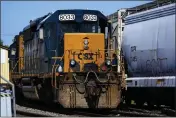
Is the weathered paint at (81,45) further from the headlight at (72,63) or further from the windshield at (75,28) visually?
the windshield at (75,28)

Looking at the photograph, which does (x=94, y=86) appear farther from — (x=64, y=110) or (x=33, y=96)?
(x=33, y=96)

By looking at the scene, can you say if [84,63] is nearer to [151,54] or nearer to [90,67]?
[90,67]

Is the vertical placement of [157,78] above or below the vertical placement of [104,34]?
below

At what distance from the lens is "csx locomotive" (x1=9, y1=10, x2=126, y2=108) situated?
46.7 ft

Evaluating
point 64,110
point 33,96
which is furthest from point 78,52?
point 33,96

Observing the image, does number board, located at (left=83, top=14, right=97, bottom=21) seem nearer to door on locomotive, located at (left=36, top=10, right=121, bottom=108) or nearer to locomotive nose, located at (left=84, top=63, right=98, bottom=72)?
door on locomotive, located at (left=36, top=10, right=121, bottom=108)

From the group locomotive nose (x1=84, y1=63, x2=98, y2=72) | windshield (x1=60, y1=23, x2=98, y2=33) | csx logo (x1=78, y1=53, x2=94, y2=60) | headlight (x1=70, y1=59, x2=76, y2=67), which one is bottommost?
locomotive nose (x1=84, y1=63, x2=98, y2=72)

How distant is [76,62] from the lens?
14.8m

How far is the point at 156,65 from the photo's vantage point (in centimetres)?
1444

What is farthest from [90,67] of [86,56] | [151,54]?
[151,54]

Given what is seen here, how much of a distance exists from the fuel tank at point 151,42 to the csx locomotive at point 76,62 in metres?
0.81

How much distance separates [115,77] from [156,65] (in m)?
1.46

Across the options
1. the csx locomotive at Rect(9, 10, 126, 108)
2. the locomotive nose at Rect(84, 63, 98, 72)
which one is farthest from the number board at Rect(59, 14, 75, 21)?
the locomotive nose at Rect(84, 63, 98, 72)

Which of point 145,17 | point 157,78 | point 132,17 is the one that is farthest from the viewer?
point 132,17
